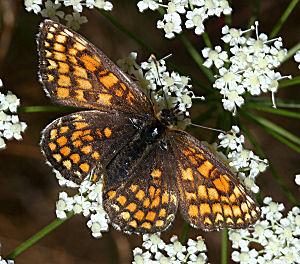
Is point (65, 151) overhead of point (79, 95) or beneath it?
beneath

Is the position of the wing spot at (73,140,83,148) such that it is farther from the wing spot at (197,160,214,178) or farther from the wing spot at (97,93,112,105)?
the wing spot at (197,160,214,178)

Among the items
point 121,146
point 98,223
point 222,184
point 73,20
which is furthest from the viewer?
point 73,20

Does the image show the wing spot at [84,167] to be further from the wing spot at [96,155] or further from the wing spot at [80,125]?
the wing spot at [80,125]

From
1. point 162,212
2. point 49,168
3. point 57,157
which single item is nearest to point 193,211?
point 162,212

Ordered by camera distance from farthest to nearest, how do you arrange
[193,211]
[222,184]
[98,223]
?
[98,223], [193,211], [222,184]

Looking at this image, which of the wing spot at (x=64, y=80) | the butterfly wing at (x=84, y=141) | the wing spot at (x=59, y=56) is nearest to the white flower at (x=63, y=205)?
the butterfly wing at (x=84, y=141)

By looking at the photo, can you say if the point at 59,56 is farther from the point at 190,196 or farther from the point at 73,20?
the point at 190,196

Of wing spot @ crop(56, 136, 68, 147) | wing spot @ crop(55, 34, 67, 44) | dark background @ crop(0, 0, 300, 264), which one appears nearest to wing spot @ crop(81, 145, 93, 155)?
wing spot @ crop(56, 136, 68, 147)
